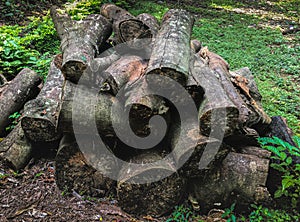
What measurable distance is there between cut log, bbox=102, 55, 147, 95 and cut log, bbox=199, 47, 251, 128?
985 millimetres

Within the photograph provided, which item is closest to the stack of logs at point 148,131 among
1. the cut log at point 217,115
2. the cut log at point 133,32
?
the cut log at point 217,115

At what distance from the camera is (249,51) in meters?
7.49

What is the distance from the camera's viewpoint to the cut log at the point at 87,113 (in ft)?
10.5

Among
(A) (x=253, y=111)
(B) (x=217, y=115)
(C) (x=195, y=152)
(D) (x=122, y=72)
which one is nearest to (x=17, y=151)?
(D) (x=122, y=72)

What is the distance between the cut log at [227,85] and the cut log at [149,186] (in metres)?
0.93

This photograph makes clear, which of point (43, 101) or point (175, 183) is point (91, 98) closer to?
point (43, 101)

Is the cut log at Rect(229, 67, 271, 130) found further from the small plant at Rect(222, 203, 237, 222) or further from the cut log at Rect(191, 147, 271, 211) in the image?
the small plant at Rect(222, 203, 237, 222)

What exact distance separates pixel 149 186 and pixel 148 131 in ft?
1.82

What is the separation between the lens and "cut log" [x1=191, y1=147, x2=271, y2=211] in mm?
3234

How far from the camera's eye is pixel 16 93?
4543mm

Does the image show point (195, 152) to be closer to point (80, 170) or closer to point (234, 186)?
point (234, 186)

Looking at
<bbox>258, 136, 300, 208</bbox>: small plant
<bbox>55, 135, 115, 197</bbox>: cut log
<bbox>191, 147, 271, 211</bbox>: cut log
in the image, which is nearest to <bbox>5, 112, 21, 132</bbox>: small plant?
<bbox>55, 135, 115, 197</bbox>: cut log

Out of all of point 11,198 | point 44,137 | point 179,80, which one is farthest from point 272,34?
point 11,198

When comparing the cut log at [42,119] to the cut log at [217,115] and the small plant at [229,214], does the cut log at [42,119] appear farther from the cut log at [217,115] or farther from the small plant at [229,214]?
the small plant at [229,214]
